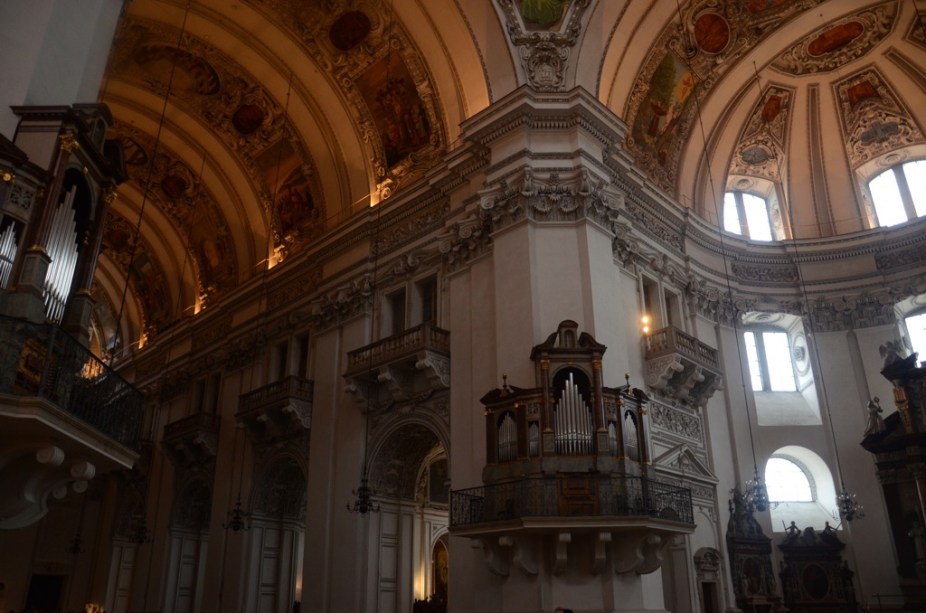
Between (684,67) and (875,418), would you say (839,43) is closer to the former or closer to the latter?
(684,67)

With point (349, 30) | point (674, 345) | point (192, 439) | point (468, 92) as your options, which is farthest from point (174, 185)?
point (674, 345)

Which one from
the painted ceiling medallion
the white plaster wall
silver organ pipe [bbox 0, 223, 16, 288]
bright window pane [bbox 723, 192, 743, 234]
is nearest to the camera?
silver organ pipe [bbox 0, 223, 16, 288]

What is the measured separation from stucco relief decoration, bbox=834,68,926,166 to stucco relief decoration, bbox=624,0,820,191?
3.53 meters

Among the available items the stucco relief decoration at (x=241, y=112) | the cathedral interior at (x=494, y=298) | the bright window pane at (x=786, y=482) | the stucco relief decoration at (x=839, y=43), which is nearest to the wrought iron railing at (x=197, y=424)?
the cathedral interior at (x=494, y=298)

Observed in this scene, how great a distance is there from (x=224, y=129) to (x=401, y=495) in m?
12.6

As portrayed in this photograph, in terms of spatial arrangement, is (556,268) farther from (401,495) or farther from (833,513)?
(833,513)

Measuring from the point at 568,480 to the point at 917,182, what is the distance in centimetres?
1534

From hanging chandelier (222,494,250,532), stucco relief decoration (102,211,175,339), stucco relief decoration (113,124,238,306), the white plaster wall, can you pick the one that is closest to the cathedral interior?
the white plaster wall

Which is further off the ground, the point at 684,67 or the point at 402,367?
the point at 684,67

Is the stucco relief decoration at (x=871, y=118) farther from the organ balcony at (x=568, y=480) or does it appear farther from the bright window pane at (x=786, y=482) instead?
the organ balcony at (x=568, y=480)

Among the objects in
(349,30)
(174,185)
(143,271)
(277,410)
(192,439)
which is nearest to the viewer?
(349,30)

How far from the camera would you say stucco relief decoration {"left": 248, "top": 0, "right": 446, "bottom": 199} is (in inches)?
688

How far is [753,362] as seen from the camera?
66.3ft

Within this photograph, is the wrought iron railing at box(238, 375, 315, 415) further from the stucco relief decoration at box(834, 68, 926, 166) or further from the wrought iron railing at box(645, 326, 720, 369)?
the stucco relief decoration at box(834, 68, 926, 166)
